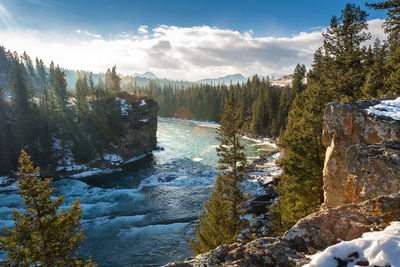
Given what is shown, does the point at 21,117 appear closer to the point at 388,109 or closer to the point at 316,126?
the point at 316,126

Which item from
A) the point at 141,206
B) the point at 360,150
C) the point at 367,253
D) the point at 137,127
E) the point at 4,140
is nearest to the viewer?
the point at 367,253

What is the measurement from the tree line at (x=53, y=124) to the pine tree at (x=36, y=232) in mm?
42162

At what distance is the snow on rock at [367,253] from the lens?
3.35 m

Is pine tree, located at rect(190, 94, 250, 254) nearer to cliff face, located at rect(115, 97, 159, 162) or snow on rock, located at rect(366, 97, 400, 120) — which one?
snow on rock, located at rect(366, 97, 400, 120)

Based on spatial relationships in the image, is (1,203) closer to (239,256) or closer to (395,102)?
(239,256)

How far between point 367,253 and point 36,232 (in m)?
13.4

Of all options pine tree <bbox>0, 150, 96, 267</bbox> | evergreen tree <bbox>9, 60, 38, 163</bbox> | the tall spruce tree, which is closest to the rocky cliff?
the tall spruce tree

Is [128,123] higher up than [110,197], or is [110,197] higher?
[128,123]

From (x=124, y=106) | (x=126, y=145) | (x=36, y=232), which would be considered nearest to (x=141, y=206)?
(x=36, y=232)

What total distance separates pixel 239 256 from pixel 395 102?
1163cm

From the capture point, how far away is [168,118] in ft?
501

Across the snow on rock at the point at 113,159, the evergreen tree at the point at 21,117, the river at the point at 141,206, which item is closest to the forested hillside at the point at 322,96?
the river at the point at 141,206

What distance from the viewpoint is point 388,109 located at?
409 inches

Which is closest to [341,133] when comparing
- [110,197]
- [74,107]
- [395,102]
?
[395,102]
